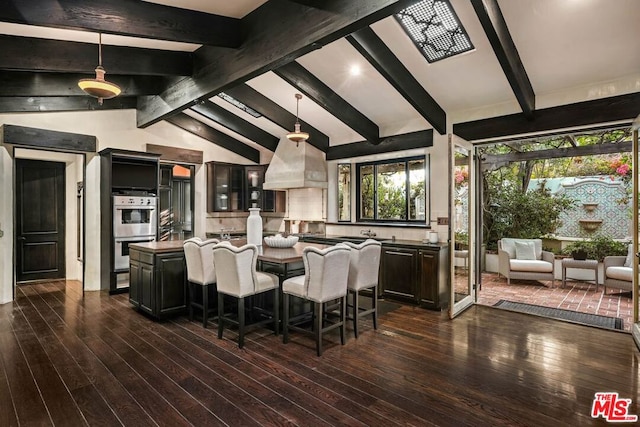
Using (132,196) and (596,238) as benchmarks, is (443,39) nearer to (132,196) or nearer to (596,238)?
(132,196)

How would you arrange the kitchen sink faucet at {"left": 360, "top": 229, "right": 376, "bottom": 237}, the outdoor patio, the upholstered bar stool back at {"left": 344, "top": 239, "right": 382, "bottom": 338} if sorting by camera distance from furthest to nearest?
the kitchen sink faucet at {"left": 360, "top": 229, "right": 376, "bottom": 237} → the outdoor patio → the upholstered bar stool back at {"left": 344, "top": 239, "right": 382, "bottom": 338}

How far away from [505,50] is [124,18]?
11.8ft

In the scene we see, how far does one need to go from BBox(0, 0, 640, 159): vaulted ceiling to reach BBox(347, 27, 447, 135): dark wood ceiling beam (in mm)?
17

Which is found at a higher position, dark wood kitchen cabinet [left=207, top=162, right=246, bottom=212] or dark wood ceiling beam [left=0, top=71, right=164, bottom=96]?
dark wood ceiling beam [left=0, top=71, right=164, bottom=96]

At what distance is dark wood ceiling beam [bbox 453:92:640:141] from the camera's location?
385 cm

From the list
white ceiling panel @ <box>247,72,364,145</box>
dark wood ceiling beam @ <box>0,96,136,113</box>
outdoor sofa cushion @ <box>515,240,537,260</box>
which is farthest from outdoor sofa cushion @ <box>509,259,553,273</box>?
dark wood ceiling beam @ <box>0,96,136,113</box>

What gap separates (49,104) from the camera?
525cm

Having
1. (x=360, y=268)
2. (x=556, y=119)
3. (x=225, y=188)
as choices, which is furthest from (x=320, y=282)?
(x=225, y=188)

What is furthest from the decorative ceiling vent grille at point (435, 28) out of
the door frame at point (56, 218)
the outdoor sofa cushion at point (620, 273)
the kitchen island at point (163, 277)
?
the door frame at point (56, 218)

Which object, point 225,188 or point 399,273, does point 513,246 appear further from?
point 225,188

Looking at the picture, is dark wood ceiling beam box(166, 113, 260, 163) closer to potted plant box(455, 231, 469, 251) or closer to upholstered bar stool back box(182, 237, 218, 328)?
upholstered bar stool back box(182, 237, 218, 328)

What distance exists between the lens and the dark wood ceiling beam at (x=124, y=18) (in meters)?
2.86

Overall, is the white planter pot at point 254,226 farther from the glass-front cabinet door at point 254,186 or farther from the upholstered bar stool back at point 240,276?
the glass-front cabinet door at point 254,186

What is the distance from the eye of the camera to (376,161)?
21.2 feet
